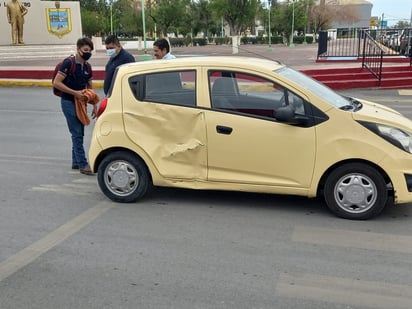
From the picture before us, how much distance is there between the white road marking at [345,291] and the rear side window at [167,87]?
2.26 m

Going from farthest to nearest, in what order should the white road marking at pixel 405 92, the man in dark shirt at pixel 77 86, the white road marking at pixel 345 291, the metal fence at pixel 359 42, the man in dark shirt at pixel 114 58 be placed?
the metal fence at pixel 359 42
the white road marking at pixel 405 92
the man in dark shirt at pixel 114 58
the man in dark shirt at pixel 77 86
the white road marking at pixel 345 291

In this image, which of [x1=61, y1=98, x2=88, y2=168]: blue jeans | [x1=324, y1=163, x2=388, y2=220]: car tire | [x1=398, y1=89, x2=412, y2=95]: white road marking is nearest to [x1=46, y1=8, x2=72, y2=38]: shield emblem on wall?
[x1=398, y1=89, x2=412, y2=95]: white road marking

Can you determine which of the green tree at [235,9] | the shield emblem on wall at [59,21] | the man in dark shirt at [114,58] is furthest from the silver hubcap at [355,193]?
the green tree at [235,9]

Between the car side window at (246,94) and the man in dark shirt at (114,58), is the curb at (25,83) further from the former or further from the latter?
the car side window at (246,94)

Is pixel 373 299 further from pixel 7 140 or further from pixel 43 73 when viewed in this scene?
pixel 43 73

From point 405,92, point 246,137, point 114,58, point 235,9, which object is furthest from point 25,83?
point 235,9

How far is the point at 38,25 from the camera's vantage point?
3303cm

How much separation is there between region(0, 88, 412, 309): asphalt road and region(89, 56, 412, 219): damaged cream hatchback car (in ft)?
1.05

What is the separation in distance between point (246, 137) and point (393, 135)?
1433 millimetres

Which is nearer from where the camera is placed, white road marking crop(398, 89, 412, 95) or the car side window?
the car side window

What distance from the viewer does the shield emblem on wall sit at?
33.2m

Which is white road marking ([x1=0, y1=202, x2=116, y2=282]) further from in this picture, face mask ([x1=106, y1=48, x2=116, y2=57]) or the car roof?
face mask ([x1=106, y1=48, x2=116, y2=57])

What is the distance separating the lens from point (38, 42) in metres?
33.5

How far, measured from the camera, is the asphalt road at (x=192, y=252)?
11.6 feet
